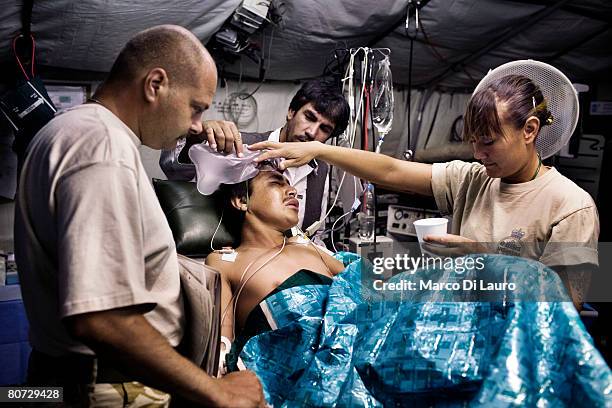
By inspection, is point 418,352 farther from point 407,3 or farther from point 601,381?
point 407,3

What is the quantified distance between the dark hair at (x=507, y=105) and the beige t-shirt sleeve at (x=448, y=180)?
11.7 inches

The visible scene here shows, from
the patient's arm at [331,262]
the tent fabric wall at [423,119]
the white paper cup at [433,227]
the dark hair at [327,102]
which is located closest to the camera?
the white paper cup at [433,227]

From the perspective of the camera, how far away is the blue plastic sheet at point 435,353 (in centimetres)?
124

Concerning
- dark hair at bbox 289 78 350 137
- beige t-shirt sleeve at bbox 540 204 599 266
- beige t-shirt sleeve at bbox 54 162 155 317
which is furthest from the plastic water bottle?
beige t-shirt sleeve at bbox 54 162 155 317

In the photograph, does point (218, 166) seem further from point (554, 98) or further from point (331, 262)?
point (554, 98)

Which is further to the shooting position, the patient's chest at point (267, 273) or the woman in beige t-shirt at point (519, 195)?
the patient's chest at point (267, 273)

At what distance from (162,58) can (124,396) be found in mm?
831

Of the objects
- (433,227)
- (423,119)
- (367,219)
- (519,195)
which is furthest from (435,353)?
(423,119)

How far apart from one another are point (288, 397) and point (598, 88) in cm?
530

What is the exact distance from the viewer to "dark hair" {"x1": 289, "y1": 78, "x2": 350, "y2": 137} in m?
2.86

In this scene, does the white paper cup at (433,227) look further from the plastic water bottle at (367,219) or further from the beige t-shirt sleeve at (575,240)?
the plastic water bottle at (367,219)

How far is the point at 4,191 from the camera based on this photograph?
3.06 m

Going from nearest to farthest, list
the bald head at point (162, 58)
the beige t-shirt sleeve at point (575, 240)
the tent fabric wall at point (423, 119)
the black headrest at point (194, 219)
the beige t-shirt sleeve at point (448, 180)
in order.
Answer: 1. the bald head at point (162, 58)
2. the beige t-shirt sleeve at point (575, 240)
3. the beige t-shirt sleeve at point (448, 180)
4. the black headrest at point (194, 219)
5. the tent fabric wall at point (423, 119)

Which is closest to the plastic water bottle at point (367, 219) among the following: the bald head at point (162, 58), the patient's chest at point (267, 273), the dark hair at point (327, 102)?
the dark hair at point (327, 102)
